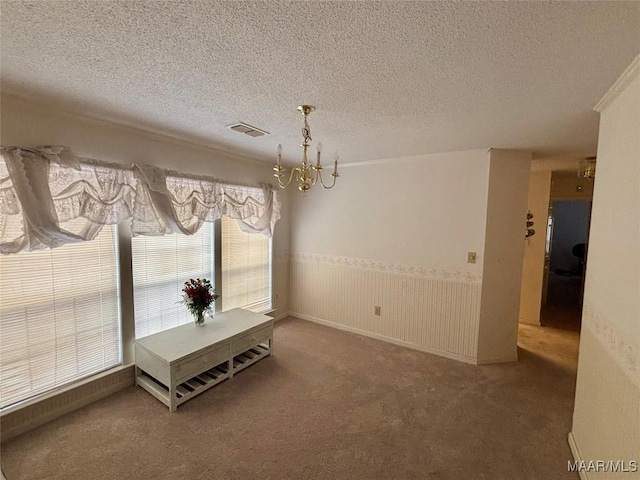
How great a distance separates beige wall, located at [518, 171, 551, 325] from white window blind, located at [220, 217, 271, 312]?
374 centimetres

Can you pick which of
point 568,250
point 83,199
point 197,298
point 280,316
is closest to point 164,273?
point 197,298

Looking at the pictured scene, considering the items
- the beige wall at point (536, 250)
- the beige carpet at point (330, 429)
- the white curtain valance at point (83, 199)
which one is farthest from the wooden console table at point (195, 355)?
the beige wall at point (536, 250)

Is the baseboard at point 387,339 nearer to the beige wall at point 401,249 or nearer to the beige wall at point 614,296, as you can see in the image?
the beige wall at point 401,249

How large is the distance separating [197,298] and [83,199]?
1.27 meters

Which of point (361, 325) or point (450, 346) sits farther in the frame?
point (361, 325)

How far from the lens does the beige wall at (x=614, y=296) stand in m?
1.23

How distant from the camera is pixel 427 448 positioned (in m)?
1.87

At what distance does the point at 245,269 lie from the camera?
12.0 ft

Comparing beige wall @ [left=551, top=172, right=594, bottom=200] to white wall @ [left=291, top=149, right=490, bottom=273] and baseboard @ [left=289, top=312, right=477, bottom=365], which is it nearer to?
white wall @ [left=291, top=149, right=490, bottom=273]

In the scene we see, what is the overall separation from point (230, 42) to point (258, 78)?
30 cm

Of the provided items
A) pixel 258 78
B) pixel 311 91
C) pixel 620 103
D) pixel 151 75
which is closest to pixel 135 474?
pixel 151 75

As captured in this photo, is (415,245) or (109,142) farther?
(415,245)

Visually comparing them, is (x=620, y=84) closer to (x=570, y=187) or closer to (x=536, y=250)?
(x=536, y=250)

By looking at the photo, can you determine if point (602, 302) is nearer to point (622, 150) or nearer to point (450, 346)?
point (622, 150)
